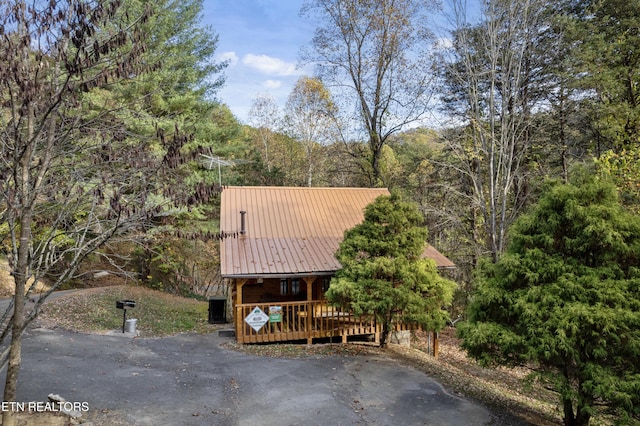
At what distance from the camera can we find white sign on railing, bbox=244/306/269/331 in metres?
10.8

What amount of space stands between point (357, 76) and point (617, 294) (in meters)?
17.0

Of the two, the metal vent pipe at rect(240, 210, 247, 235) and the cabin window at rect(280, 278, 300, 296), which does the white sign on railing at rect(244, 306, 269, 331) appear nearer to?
the metal vent pipe at rect(240, 210, 247, 235)

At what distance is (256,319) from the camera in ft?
35.5

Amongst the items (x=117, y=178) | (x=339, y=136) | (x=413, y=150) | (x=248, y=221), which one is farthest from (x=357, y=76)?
(x=117, y=178)

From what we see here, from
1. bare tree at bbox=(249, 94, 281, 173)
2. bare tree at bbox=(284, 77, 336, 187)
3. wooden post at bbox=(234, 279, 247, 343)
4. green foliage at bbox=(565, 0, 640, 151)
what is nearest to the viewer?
wooden post at bbox=(234, 279, 247, 343)

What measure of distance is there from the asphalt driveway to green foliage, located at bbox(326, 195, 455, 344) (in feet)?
4.24

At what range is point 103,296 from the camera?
50.2 feet

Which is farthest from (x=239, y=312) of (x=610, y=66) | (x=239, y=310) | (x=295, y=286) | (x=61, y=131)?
(x=610, y=66)

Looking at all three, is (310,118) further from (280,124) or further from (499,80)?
(499,80)

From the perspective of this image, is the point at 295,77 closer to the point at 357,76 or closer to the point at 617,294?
the point at 357,76

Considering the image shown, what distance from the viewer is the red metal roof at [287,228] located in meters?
11.1

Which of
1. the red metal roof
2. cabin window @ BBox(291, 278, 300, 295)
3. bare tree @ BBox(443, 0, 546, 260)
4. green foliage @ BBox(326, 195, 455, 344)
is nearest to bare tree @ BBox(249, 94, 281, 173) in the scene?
the red metal roof

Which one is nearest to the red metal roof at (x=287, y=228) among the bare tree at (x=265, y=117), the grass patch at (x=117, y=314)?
the grass patch at (x=117, y=314)

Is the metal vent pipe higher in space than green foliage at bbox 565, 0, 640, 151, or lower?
lower
